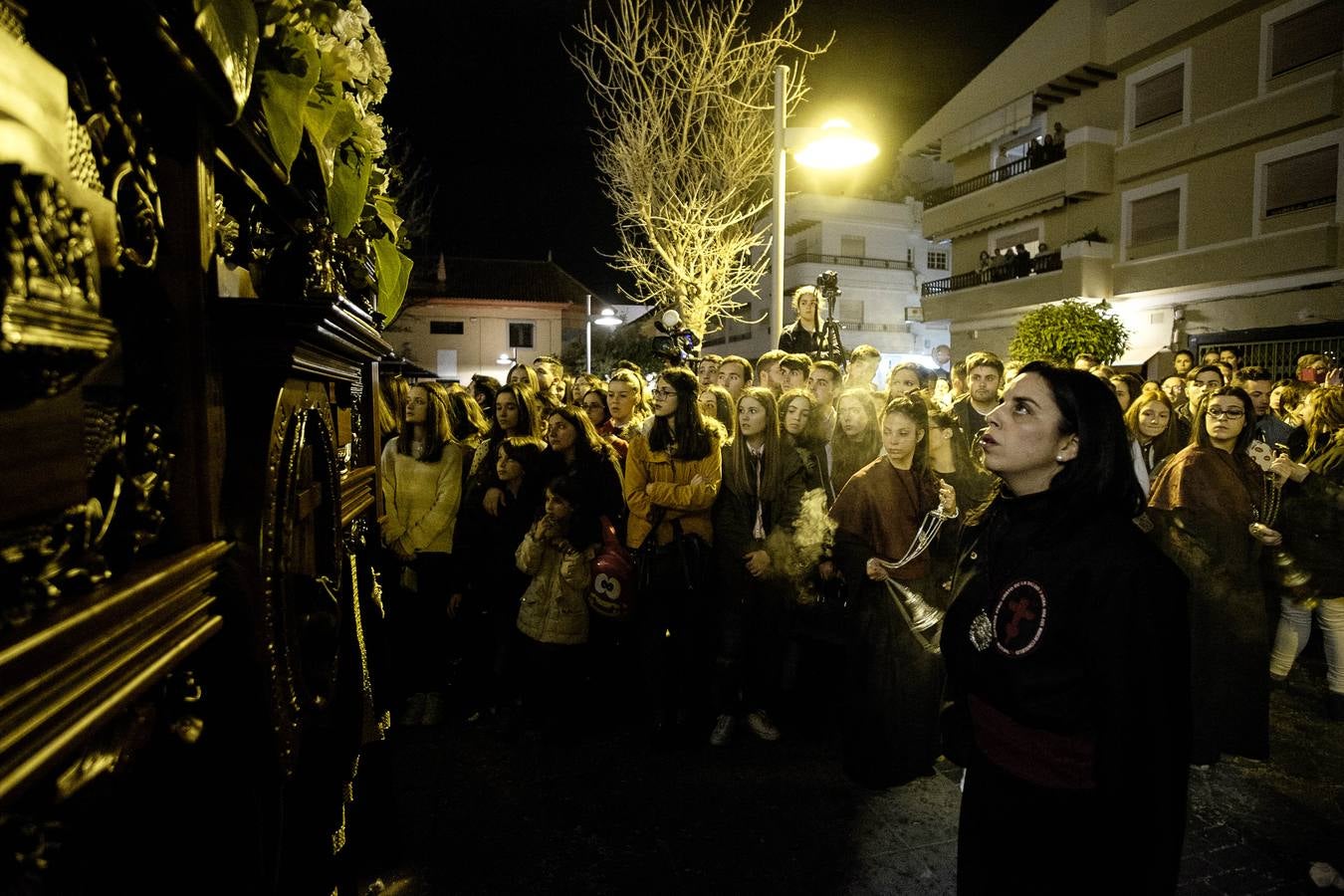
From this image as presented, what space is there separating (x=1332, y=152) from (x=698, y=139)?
16.0m

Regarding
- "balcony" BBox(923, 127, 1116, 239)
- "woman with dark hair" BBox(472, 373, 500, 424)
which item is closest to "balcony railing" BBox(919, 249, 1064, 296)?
"balcony" BBox(923, 127, 1116, 239)

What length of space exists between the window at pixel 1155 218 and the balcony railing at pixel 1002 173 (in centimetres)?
301

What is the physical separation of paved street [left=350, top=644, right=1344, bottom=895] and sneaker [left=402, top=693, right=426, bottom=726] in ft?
0.50

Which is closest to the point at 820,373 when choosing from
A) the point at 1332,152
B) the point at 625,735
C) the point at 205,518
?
the point at 625,735

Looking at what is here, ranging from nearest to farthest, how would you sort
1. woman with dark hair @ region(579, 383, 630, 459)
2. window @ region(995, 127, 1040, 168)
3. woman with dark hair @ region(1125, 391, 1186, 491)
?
woman with dark hair @ region(1125, 391, 1186, 491)
woman with dark hair @ region(579, 383, 630, 459)
window @ region(995, 127, 1040, 168)

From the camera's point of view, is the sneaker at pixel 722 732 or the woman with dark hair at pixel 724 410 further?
the woman with dark hair at pixel 724 410

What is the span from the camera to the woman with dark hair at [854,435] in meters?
5.60

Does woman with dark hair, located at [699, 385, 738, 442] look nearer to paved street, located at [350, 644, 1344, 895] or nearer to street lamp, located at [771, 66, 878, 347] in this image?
paved street, located at [350, 644, 1344, 895]

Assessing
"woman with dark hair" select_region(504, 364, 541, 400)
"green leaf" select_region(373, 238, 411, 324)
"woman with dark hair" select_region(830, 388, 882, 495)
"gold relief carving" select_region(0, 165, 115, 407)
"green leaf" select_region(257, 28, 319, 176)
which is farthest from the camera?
"woman with dark hair" select_region(504, 364, 541, 400)

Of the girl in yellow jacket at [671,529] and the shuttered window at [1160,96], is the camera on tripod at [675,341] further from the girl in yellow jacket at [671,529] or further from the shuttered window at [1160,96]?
the shuttered window at [1160,96]

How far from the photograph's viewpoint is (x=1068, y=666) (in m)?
2.20

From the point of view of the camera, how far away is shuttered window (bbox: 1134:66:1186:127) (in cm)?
2227

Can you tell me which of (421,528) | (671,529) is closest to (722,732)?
(671,529)

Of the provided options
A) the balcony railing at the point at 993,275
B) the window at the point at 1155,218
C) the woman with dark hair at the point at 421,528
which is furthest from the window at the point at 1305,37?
the woman with dark hair at the point at 421,528
